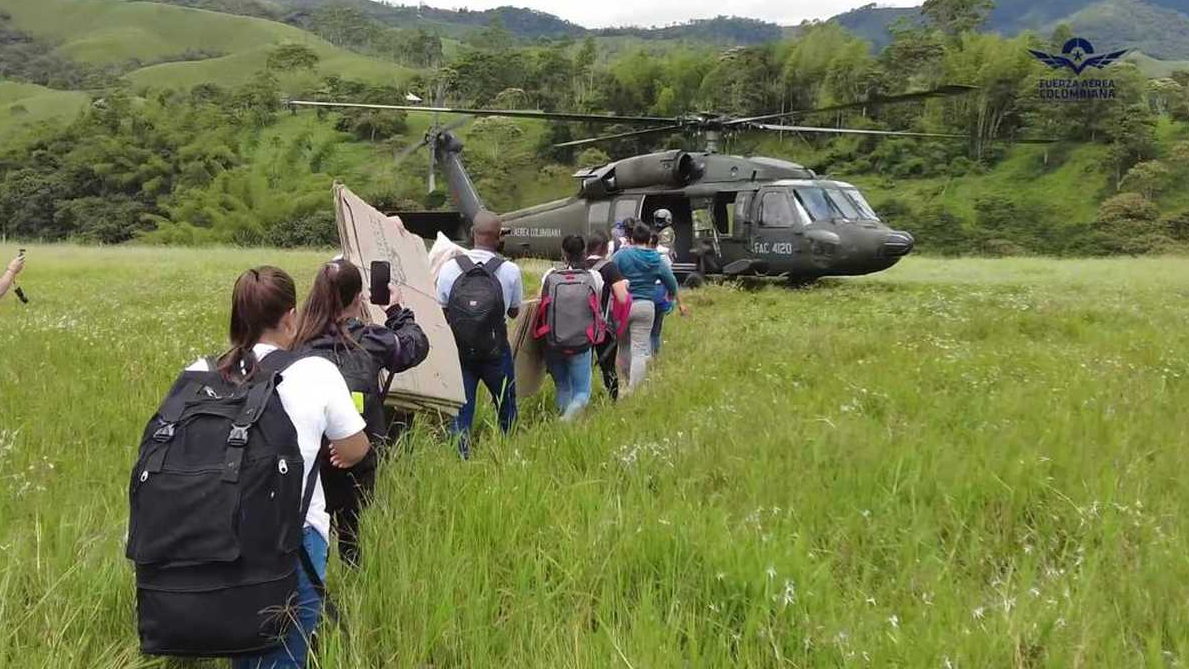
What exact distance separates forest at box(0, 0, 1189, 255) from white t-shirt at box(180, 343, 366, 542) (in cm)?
5133

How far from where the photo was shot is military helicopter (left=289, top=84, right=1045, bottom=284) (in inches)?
529

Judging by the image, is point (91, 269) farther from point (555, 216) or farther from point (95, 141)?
point (95, 141)

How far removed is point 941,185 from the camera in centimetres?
5950

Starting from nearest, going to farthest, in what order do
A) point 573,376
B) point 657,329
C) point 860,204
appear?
point 573,376, point 657,329, point 860,204

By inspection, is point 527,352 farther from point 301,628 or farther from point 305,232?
point 305,232

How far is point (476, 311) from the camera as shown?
16.0 feet

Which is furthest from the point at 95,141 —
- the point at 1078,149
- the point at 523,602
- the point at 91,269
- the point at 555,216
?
the point at 523,602

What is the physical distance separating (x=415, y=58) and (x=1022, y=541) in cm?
15866

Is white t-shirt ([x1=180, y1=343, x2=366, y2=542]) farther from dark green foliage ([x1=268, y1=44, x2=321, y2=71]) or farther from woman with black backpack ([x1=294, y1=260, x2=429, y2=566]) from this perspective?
dark green foliage ([x1=268, y1=44, x2=321, y2=71])

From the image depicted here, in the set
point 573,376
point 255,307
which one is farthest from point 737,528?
point 573,376

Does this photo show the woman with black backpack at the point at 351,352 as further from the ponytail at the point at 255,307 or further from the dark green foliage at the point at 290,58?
the dark green foliage at the point at 290,58

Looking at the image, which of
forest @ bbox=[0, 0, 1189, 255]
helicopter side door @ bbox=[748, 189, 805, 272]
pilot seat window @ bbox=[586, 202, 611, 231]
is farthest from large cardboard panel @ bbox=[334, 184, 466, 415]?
forest @ bbox=[0, 0, 1189, 255]

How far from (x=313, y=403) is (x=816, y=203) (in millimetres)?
12500

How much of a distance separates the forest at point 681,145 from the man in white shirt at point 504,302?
4898 centimetres
